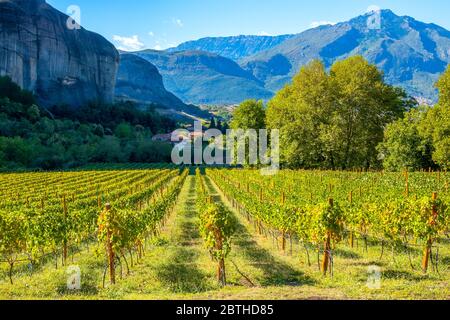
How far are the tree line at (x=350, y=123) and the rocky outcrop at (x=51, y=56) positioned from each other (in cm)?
9588

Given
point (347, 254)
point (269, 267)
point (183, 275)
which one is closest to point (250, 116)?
point (347, 254)

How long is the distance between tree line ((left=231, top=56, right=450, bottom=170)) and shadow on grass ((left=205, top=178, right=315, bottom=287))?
2676 cm

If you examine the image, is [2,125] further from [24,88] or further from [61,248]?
[61,248]

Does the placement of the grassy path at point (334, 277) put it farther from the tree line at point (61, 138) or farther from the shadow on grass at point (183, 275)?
the tree line at point (61, 138)

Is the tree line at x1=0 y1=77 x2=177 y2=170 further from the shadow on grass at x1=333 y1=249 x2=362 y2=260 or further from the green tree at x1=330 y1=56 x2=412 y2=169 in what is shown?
the shadow on grass at x1=333 y1=249 x2=362 y2=260

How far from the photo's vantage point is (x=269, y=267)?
517 inches

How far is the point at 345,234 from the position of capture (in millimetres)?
18031

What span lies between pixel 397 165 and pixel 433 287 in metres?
32.3

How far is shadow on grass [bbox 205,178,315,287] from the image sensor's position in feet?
36.8

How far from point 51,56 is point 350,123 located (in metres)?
110

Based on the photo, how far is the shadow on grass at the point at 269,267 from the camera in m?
11.2

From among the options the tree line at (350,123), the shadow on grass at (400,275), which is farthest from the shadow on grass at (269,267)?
the tree line at (350,123)

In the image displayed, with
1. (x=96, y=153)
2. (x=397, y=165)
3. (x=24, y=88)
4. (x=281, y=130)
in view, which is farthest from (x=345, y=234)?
(x=24, y=88)

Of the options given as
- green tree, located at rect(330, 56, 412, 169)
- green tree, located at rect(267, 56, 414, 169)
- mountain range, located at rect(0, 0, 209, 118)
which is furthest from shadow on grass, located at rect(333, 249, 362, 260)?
mountain range, located at rect(0, 0, 209, 118)
